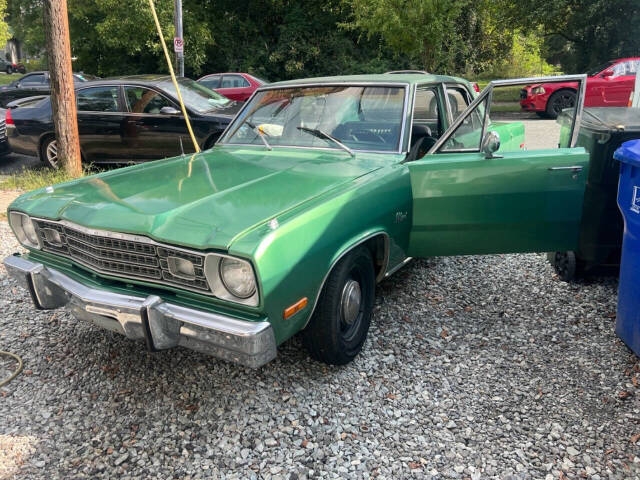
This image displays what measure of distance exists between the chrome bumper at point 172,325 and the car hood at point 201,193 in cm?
34

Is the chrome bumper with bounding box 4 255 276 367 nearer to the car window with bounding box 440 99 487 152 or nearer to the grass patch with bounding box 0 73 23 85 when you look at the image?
the car window with bounding box 440 99 487 152

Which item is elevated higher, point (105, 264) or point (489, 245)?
point (105, 264)

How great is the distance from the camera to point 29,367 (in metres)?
3.38

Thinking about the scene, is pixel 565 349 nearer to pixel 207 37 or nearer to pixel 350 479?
pixel 350 479

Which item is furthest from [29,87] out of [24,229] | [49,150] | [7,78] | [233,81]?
[7,78]

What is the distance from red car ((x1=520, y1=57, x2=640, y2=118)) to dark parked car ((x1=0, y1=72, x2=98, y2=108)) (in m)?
11.2

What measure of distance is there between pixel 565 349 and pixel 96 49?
23.8m

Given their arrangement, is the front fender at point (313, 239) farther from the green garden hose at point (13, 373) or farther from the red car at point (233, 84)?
the red car at point (233, 84)

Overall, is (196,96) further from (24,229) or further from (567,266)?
(567,266)

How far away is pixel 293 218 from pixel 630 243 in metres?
1.98

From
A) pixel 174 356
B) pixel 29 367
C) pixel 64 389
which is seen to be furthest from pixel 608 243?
pixel 29 367

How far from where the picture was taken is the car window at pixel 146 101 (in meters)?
8.06

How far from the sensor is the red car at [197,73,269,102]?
1438 centimetres

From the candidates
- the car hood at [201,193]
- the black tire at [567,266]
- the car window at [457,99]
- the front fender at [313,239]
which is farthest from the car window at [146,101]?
the black tire at [567,266]
